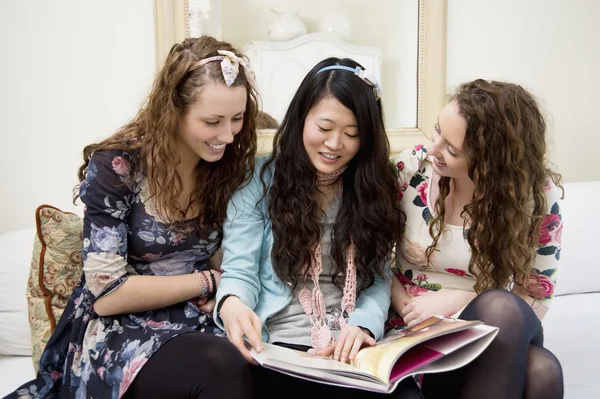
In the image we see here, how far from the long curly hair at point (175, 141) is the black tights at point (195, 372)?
308 mm

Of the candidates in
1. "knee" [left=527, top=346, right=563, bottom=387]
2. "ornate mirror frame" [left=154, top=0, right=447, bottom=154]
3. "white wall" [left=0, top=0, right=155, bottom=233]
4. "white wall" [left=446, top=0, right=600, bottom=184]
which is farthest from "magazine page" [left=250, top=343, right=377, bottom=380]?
"white wall" [left=446, top=0, right=600, bottom=184]

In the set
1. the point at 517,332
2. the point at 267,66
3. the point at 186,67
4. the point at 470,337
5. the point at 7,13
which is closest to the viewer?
the point at 470,337

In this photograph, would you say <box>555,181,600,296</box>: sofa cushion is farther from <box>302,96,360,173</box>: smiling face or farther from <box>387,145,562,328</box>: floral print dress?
<box>302,96,360,173</box>: smiling face

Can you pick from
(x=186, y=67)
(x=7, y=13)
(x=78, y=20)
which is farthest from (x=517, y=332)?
(x=7, y=13)

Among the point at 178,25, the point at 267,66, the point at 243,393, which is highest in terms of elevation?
the point at 178,25

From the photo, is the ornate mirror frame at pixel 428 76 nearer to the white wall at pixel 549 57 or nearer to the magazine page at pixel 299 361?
the white wall at pixel 549 57

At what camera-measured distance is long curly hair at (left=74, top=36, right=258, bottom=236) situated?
1.18 m

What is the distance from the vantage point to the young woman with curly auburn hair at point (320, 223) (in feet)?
3.91

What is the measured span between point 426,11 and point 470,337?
1433 millimetres

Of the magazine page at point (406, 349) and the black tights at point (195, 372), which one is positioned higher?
the magazine page at point (406, 349)

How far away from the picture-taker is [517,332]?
1.02m

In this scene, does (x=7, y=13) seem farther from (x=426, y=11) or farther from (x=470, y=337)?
(x=470, y=337)

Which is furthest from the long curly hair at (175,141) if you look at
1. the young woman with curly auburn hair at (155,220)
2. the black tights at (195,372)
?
the black tights at (195,372)

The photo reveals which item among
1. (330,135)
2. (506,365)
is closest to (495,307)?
(506,365)
